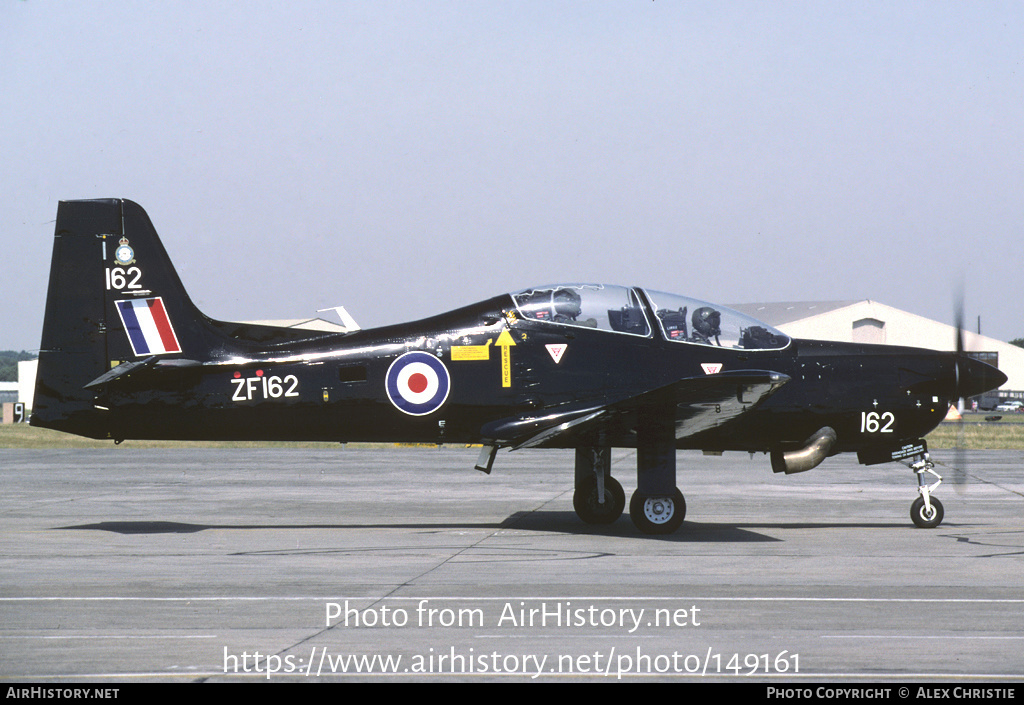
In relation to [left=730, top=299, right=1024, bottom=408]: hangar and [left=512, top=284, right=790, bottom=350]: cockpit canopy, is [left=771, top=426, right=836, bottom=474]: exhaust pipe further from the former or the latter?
[left=730, top=299, right=1024, bottom=408]: hangar

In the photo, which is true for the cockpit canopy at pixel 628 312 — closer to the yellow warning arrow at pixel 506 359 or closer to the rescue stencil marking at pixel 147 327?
the yellow warning arrow at pixel 506 359

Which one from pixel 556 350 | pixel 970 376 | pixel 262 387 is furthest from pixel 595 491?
pixel 970 376

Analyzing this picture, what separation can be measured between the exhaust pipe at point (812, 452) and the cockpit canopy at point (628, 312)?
1428mm

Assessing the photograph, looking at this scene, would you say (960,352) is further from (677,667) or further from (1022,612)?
(677,667)

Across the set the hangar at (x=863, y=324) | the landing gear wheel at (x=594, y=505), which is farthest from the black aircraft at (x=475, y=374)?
the hangar at (x=863, y=324)

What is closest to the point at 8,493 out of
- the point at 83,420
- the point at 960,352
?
the point at 83,420

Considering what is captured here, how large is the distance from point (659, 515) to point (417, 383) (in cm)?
362

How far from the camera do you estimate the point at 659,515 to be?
1319cm

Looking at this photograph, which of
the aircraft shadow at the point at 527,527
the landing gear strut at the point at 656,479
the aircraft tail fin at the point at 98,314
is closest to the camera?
the landing gear strut at the point at 656,479

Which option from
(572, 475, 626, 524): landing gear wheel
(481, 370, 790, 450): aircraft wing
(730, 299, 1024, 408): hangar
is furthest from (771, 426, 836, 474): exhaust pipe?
(730, 299, 1024, 408): hangar

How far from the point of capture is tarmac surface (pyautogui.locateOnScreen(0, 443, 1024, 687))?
21.7 ft

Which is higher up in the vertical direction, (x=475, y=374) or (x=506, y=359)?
(x=506, y=359)

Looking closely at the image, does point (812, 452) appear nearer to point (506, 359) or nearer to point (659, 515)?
point (659, 515)

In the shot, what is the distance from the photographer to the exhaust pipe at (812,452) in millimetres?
13523
